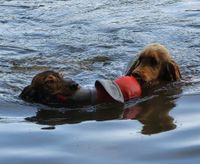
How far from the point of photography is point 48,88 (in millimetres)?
5934

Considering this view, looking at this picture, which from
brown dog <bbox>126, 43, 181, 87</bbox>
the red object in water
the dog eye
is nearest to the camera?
the red object in water

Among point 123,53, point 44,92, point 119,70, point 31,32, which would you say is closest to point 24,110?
point 44,92

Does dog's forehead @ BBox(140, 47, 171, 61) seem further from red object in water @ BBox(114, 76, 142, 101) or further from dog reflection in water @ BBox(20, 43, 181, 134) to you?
red object in water @ BBox(114, 76, 142, 101)

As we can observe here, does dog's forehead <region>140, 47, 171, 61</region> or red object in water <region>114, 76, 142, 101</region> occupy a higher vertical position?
dog's forehead <region>140, 47, 171, 61</region>

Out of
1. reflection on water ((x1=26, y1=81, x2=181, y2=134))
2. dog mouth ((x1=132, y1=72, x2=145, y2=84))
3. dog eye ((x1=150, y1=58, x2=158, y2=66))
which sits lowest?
reflection on water ((x1=26, y1=81, x2=181, y2=134))

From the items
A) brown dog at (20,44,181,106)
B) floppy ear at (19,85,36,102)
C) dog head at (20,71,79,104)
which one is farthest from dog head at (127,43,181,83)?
floppy ear at (19,85,36,102)

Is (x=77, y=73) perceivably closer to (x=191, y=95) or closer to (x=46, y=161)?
(x=191, y=95)

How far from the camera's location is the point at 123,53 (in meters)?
9.24

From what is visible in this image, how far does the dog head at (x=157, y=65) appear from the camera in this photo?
7.47m

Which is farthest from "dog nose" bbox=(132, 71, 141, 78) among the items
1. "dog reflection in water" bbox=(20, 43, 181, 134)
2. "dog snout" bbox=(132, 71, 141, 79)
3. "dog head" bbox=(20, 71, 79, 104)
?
"dog head" bbox=(20, 71, 79, 104)

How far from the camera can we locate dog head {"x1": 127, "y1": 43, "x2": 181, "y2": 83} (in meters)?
7.47

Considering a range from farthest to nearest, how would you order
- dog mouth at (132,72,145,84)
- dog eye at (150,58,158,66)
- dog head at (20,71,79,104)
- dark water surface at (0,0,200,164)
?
1. dog eye at (150,58,158,66)
2. dog mouth at (132,72,145,84)
3. dog head at (20,71,79,104)
4. dark water surface at (0,0,200,164)

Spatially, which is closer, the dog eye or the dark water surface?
the dark water surface

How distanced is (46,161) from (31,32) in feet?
22.5
